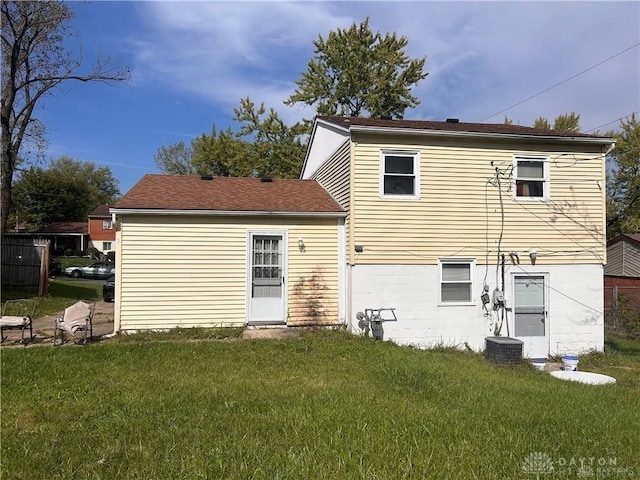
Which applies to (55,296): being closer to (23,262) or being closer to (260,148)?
(23,262)

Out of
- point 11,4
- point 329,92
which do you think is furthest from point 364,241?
point 329,92

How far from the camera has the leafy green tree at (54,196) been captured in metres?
48.4

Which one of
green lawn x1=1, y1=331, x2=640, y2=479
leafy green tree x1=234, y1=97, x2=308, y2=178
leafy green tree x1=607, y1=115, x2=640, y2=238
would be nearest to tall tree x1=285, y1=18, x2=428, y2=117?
leafy green tree x1=234, y1=97, x2=308, y2=178

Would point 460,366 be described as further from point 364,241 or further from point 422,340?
point 364,241

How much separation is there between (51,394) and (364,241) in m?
6.69

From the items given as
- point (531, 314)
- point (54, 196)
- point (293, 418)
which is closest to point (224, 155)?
point (531, 314)

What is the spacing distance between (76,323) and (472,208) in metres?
9.13

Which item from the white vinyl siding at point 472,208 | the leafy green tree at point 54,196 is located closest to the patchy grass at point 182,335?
the white vinyl siding at point 472,208

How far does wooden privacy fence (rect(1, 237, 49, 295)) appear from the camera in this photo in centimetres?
1833

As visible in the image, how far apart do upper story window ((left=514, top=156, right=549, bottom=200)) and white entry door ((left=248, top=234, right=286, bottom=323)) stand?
6075 millimetres

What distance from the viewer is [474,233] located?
10.5m

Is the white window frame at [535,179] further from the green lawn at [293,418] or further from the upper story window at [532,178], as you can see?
the green lawn at [293,418]

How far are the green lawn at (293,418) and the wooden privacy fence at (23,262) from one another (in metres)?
12.5

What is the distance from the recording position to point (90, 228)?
4606cm
